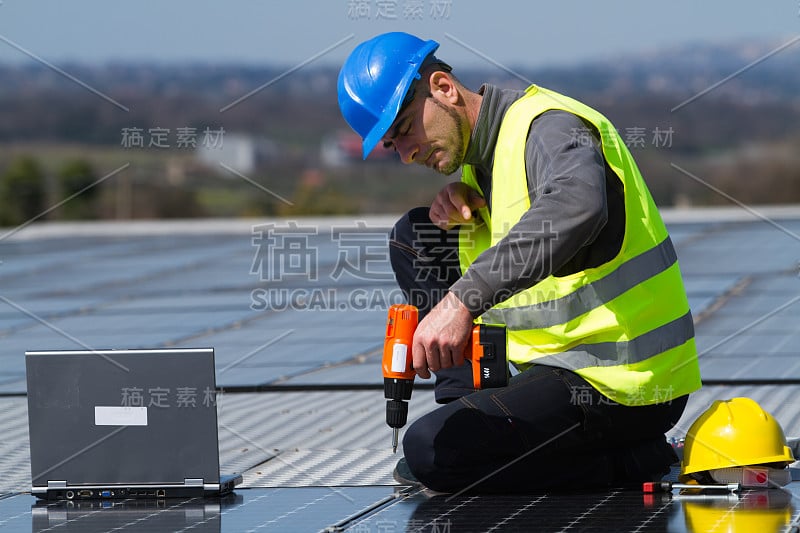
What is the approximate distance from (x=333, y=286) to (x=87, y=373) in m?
5.10

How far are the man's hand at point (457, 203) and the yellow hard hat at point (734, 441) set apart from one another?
0.92 meters

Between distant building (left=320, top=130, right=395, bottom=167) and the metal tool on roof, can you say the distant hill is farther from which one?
the metal tool on roof

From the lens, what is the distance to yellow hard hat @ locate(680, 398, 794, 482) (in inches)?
116

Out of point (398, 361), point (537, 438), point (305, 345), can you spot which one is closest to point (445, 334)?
point (398, 361)

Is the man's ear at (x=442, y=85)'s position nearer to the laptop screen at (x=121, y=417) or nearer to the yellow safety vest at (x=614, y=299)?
the yellow safety vest at (x=614, y=299)

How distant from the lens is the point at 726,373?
194 inches

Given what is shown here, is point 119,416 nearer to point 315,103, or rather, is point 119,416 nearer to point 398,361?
point 398,361

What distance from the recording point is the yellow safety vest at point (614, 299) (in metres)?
2.94

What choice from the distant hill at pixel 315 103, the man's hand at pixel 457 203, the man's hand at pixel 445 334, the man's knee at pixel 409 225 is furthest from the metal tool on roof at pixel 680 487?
the distant hill at pixel 315 103

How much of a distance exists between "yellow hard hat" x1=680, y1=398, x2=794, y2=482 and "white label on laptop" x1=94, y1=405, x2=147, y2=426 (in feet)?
4.93

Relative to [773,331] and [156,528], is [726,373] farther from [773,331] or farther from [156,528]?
[156,528]

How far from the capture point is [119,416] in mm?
3068

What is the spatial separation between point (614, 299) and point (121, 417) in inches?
54.8

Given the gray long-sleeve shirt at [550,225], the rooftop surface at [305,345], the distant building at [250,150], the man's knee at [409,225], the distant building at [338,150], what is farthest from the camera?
the distant building at [338,150]
